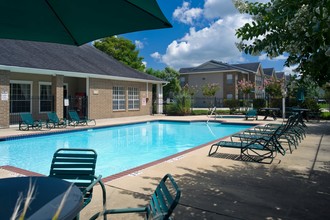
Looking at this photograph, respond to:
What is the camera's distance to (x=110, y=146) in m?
11.0

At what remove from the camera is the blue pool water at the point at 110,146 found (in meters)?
8.14

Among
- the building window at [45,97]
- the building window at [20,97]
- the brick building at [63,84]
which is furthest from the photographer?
the building window at [45,97]

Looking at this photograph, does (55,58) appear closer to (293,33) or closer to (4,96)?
(4,96)

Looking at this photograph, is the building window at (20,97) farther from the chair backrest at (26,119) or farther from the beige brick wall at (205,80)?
the beige brick wall at (205,80)

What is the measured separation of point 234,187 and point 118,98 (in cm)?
1695

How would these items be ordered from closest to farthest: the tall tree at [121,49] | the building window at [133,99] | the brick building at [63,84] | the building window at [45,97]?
the brick building at [63,84], the building window at [45,97], the building window at [133,99], the tall tree at [121,49]

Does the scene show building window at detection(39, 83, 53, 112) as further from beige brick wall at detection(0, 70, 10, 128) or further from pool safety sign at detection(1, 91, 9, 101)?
pool safety sign at detection(1, 91, 9, 101)

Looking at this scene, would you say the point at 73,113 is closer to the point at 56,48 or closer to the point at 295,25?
the point at 56,48

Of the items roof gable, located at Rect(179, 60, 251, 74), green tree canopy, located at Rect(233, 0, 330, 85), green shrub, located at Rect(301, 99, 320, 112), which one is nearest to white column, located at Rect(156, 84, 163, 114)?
green shrub, located at Rect(301, 99, 320, 112)

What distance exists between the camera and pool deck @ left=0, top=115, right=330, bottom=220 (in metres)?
3.56

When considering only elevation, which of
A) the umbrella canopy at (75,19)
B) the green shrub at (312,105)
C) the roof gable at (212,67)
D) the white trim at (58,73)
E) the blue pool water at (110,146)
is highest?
the roof gable at (212,67)

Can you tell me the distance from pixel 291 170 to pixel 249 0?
3.64 m

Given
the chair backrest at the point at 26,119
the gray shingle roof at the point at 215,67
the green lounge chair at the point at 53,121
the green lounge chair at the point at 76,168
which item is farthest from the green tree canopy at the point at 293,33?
the gray shingle roof at the point at 215,67

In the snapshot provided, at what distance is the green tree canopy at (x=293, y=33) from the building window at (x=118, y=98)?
671 inches
